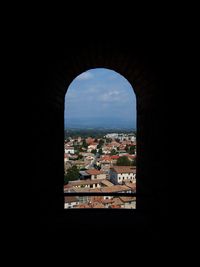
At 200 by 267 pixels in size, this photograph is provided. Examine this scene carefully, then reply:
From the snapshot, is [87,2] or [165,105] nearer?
[87,2]

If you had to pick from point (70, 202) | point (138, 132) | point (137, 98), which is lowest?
point (70, 202)

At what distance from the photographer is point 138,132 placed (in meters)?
5.32

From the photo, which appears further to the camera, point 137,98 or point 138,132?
point 137,98

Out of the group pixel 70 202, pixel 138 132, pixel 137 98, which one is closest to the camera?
pixel 138 132

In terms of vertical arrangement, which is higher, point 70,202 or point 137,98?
point 137,98

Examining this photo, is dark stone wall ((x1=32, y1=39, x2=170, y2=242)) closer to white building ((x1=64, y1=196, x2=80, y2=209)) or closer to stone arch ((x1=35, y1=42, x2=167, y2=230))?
stone arch ((x1=35, y1=42, x2=167, y2=230))

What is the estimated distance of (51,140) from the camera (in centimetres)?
409

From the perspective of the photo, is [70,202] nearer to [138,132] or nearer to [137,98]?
[138,132]

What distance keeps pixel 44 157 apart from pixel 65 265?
1.44 m

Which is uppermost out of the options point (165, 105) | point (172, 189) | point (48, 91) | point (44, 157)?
point (48, 91)

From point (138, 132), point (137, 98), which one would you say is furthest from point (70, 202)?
point (137, 98)

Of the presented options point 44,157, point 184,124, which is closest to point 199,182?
point 184,124

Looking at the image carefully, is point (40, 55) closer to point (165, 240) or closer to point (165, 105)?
point (165, 105)

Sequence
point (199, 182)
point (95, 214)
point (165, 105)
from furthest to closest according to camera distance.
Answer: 1. point (95, 214)
2. point (165, 105)
3. point (199, 182)
